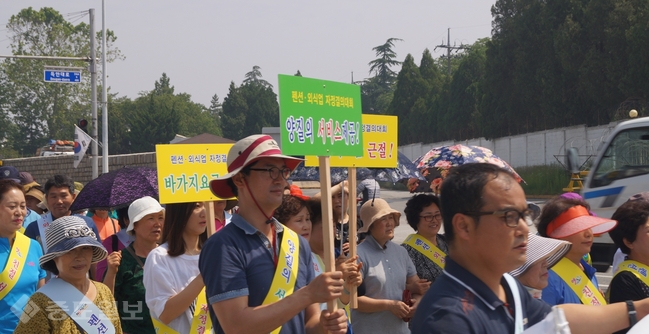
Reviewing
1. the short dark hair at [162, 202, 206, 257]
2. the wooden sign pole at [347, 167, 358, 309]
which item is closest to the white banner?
the short dark hair at [162, 202, 206, 257]

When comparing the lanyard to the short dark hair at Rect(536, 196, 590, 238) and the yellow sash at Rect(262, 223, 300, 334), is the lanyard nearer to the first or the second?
the yellow sash at Rect(262, 223, 300, 334)

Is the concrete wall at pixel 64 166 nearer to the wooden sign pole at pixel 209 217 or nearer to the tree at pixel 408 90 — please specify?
the wooden sign pole at pixel 209 217

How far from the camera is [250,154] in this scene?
3.23m

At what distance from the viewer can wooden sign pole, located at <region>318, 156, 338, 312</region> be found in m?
3.22

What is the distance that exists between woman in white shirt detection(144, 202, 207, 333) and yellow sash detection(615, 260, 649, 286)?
2195 mm

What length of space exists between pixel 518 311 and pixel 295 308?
91 centimetres

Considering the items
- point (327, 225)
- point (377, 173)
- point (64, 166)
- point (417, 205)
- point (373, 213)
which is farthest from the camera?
point (64, 166)

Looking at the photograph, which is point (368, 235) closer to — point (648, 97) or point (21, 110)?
point (648, 97)

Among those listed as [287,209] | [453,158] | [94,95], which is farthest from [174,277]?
[94,95]

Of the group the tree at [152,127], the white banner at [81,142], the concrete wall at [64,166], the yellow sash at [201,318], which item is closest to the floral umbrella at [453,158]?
the yellow sash at [201,318]

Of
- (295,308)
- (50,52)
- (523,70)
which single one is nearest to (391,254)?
(295,308)

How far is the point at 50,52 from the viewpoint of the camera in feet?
216

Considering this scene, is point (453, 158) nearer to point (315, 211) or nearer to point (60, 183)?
point (315, 211)

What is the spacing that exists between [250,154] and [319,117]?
610mm
